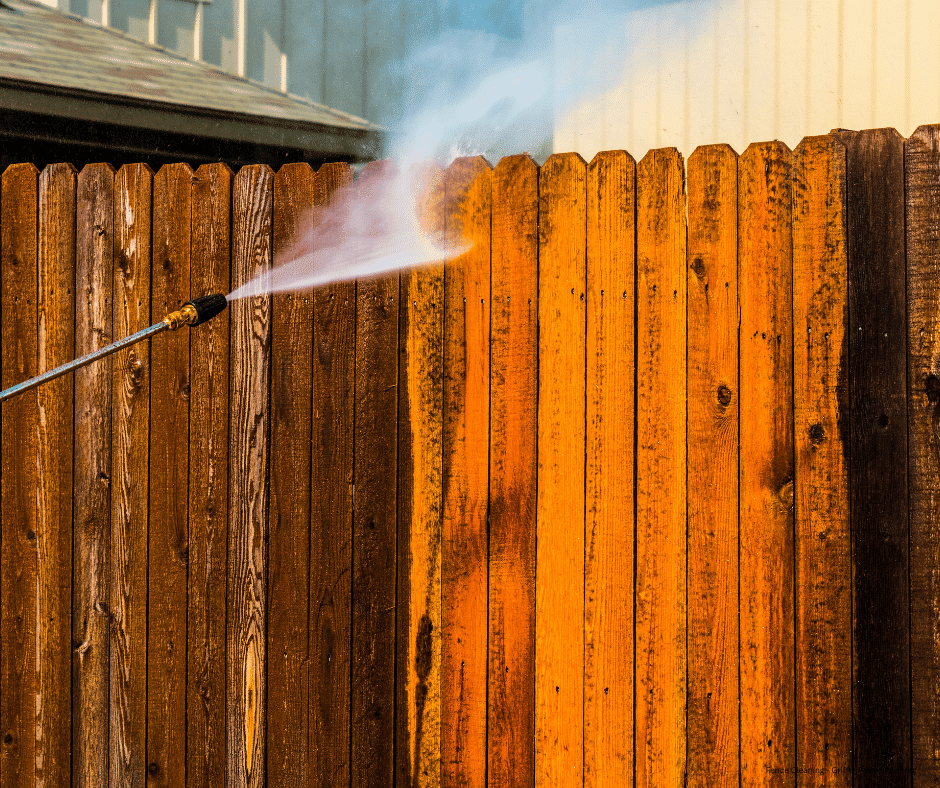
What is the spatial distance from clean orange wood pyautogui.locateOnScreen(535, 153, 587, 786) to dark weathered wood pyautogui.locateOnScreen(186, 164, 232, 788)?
110 cm

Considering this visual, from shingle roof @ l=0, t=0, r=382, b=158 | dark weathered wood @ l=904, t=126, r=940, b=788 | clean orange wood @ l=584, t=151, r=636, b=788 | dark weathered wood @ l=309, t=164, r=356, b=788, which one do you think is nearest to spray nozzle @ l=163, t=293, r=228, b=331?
dark weathered wood @ l=309, t=164, r=356, b=788

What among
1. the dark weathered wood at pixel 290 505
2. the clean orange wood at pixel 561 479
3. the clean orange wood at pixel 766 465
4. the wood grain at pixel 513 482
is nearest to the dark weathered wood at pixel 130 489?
the dark weathered wood at pixel 290 505

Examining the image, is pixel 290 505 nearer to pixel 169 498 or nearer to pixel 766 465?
pixel 169 498

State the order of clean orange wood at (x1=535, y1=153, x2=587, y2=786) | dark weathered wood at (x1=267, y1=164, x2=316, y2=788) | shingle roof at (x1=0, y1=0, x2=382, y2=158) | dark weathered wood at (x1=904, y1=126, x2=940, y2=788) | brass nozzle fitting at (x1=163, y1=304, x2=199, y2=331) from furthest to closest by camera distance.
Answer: shingle roof at (x1=0, y1=0, x2=382, y2=158)
dark weathered wood at (x1=267, y1=164, x2=316, y2=788)
clean orange wood at (x1=535, y1=153, x2=587, y2=786)
dark weathered wood at (x1=904, y1=126, x2=940, y2=788)
brass nozzle fitting at (x1=163, y1=304, x2=199, y2=331)

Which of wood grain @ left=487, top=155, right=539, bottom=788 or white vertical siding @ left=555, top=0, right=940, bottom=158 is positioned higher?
white vertical siding @ left=555, top=0, right=940, bottom=158

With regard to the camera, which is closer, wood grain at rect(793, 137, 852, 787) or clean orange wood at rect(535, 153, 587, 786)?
wood grain at rect(793, 137, 852, 787)

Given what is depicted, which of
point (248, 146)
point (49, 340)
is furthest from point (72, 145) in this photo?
point (49, 340)

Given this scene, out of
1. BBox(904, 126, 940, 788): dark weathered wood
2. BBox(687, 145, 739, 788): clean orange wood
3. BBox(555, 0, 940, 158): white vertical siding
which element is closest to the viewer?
BBox(904, 126, 940, 788): dark weathered wood

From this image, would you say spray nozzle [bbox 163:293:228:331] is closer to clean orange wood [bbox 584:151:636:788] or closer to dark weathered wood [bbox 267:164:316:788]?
dark weathered wood [bbox 267:164:316:788]

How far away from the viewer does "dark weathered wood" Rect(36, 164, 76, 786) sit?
324 centimetres

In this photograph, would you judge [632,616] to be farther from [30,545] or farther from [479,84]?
[479,84]

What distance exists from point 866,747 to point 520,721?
101 centimetres

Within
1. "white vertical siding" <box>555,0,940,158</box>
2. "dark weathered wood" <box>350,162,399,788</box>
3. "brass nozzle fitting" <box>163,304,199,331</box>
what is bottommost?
"dark weathered wood" <box>350,162,399,788</box>

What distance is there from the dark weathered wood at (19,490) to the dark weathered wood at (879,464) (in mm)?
2801
